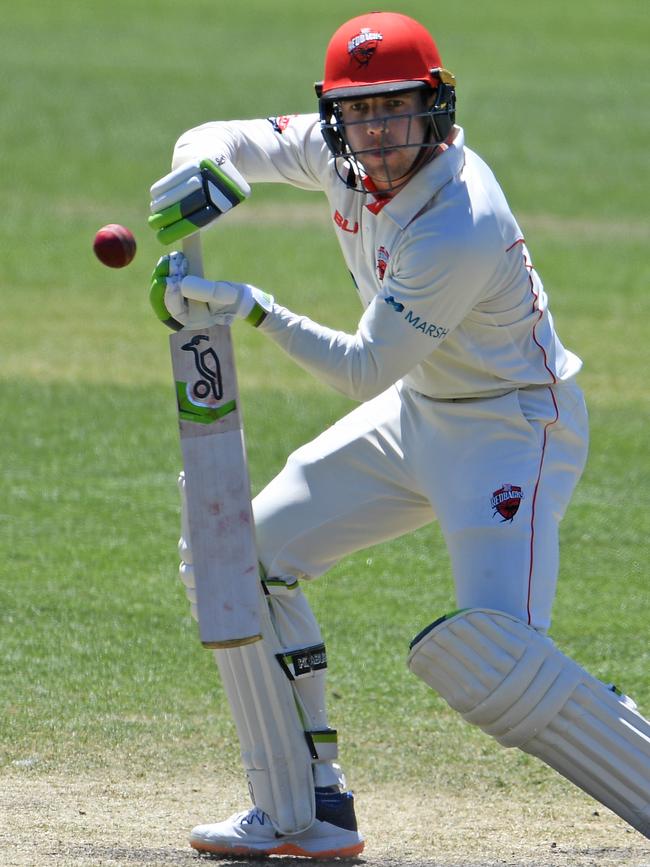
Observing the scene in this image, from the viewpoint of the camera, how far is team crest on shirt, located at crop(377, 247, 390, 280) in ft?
12.4

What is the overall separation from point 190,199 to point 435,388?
814 mm

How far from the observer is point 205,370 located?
3742 mm

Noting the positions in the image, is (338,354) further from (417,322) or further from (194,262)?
(194,262)

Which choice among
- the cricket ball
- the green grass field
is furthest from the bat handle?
the green grass field

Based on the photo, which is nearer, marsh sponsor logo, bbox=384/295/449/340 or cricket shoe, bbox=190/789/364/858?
marsh sponsor logo, bbox=384/295/449/340

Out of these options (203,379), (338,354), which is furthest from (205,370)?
(338,354)

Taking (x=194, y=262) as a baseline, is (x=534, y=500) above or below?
below

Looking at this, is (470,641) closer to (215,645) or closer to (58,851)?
(215,645)

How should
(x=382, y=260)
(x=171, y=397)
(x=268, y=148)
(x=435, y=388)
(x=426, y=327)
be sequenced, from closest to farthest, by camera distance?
(x=426, y=327) → (x=382, y=260) → (x=435, y=388) → (x=268, y=148) → (x=171, y=397)

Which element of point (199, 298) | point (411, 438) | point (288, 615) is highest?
point (199, 298)

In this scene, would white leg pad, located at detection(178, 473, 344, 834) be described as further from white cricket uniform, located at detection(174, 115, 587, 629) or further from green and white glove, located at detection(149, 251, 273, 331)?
green and white glove, located at detection(149, 251, 273, 331)

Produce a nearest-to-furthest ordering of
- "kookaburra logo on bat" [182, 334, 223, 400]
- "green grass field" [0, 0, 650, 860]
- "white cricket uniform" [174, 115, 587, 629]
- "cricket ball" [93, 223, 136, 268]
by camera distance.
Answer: "white cricket uniform" [174, 115, 587, 629] → "kookaburra logo on bat" [182, 334, 223, 400] → "cricket ball" [93, 223, 136, 268] → "green grass field" [0, 0, 650, 860]

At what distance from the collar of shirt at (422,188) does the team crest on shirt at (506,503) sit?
2.31 ft

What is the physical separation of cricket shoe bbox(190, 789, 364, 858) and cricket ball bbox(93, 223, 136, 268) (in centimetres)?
151
